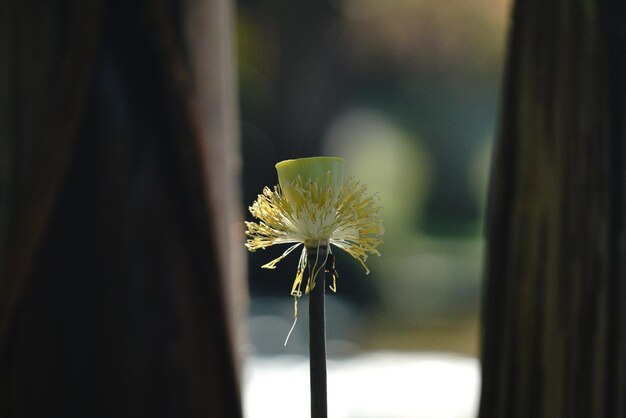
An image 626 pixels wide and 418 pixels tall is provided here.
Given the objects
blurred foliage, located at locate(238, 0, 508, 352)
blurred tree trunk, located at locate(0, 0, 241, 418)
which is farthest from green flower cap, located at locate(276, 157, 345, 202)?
blurred foliage, located at locate(238, 0, 508, 352)

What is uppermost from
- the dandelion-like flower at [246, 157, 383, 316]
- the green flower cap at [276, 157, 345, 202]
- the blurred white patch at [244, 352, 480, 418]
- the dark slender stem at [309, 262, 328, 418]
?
the green flower cap at [276, 157, 345, 202]

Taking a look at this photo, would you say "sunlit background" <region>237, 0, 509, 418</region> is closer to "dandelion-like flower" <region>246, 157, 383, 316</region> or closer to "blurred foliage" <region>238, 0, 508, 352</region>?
"blurred foliage" <region>238, 0, 508, 352</region>

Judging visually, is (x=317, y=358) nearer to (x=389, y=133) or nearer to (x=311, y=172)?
(x=311, y=172)

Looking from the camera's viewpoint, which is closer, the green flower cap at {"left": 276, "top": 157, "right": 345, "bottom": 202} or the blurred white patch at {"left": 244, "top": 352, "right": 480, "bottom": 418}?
the green flower cap at {"left": 276, "top": 157, "right": 345, "bottom": 202}

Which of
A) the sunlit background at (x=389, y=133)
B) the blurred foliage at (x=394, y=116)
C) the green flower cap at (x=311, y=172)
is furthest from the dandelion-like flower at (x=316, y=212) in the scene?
the blurred foliage at (x=394, y=116)

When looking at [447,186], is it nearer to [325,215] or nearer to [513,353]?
[513,353]

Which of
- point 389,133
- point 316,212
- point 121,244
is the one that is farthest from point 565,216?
point 389,133
